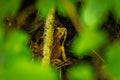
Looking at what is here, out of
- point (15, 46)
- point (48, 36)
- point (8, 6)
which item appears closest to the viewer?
point (15, 46)

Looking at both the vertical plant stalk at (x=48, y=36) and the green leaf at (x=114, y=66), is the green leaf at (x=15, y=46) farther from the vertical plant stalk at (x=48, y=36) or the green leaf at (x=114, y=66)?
the vertical plant stalk at (x=48, y=36)

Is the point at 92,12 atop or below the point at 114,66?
atop

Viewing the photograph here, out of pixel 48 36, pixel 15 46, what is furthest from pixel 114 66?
pixel 48 36

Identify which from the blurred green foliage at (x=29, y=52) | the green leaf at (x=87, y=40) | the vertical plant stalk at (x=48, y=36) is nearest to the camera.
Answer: the blurred green foliage at (x=29, y=52)

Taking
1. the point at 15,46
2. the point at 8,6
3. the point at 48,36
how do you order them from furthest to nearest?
the point at 48,36 < the point at 8,6 < the point at 15,46

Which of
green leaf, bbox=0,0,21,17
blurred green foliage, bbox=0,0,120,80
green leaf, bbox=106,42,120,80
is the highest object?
green leaf, bbox=0,0,21,17

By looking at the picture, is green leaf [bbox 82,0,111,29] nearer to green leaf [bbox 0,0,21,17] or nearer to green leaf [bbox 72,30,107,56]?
green leaf [bbox 72,30,107,56]

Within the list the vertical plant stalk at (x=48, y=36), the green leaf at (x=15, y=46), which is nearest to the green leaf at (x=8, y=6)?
the green leaf at (x=15, y=46)

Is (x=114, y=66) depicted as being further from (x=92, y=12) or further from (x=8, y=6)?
(x=8, y=6)

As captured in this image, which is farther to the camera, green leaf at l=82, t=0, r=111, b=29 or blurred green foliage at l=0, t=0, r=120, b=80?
green leaf at l=82, t=0, r=111, b=29

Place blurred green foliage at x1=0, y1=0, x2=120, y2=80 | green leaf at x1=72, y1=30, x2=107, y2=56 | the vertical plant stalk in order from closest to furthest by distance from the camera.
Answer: blurred green foliage at x1=0, y1=0, x2=120, y2=80 → green leaf at x1=72, y1=30, x2=107, y2=56 → the vertical plant stalk

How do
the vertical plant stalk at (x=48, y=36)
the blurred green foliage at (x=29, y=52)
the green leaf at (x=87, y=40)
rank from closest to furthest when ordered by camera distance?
the blurred green foliage at (x=29, y=52) < the green leaf at (x=87, y=40) < the vertical plant stalk at (x=48, y=36)

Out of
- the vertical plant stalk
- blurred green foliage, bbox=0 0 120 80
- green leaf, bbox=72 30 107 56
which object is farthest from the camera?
the vertical plant stalk

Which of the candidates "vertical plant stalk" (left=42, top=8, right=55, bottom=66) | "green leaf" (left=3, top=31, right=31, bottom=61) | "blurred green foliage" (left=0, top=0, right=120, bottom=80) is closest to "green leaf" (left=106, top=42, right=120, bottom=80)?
"blurred green foliage" (left=0, top=0, right=120, bottom=80)
